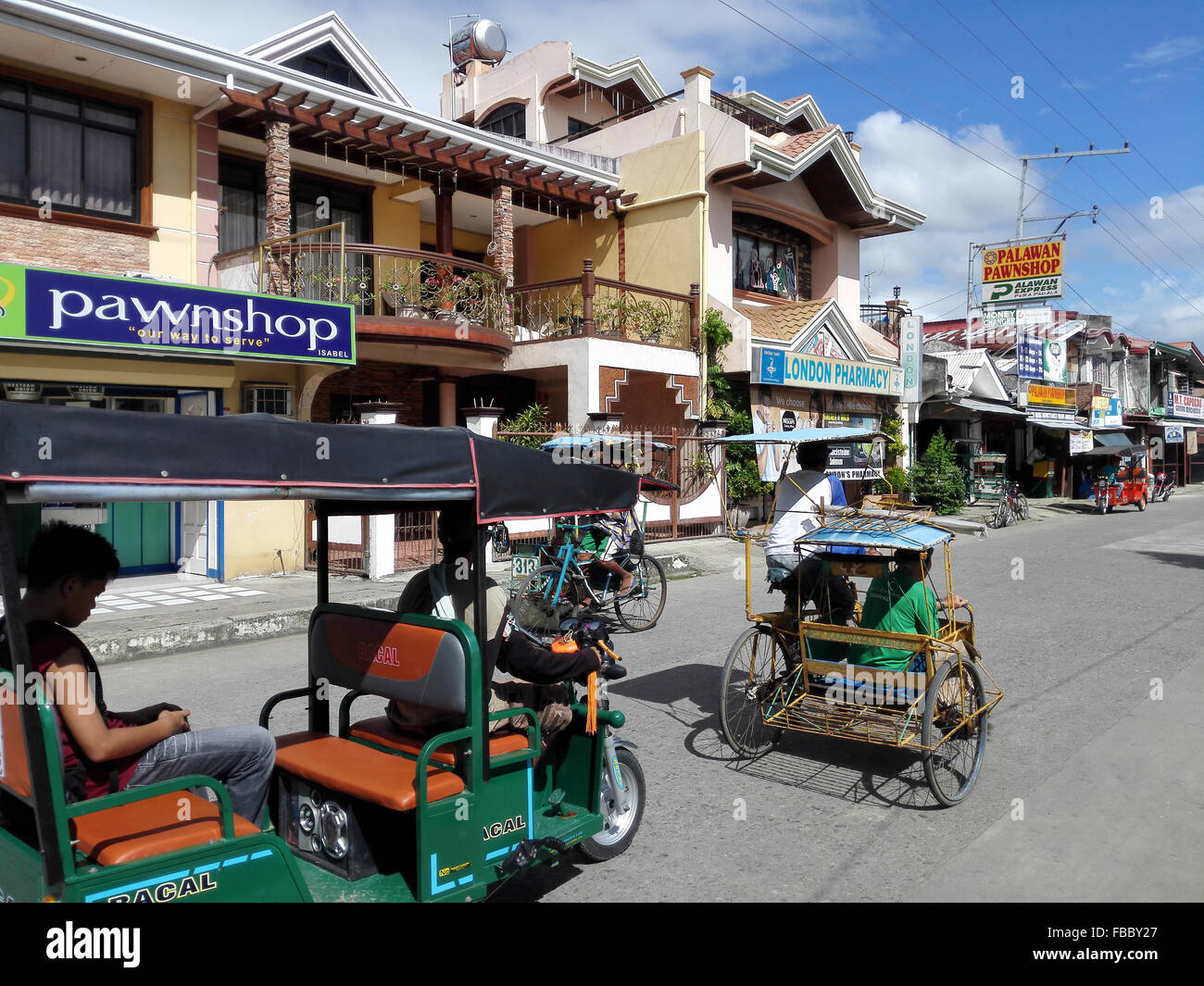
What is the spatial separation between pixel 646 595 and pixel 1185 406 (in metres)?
45.4

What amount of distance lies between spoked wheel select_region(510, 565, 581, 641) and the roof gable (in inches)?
402

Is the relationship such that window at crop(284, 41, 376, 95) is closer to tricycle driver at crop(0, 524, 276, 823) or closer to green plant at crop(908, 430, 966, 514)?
tricycle driver at crop(0, 524, 276, 823)

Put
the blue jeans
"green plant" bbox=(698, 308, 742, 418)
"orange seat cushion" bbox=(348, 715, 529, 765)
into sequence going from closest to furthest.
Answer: the blue jeans < "orange seat cushion" bbox=(348, 715, 529, 765) < "green plant" bbox=(698, 308, 742, 418)

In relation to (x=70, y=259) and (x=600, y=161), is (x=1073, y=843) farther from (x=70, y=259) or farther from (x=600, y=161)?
(x=600, y=161)

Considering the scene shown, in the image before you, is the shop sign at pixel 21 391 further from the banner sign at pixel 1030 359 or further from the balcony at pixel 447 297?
the banner sign at pixel 1030 359

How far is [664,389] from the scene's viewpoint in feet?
66.0


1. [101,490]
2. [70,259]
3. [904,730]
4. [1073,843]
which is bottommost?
[1073,843]

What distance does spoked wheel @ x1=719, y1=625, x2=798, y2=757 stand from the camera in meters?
5.99

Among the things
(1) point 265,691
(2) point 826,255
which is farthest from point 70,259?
(2) point 826,255

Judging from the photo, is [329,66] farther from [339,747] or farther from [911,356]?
[911,356]

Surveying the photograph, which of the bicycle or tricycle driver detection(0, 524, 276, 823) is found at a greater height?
tricycle driver detection(0, 524, 276, 823)

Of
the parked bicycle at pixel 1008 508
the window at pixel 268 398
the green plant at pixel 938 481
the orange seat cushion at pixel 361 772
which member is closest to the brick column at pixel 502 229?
the window at pixel 268 398

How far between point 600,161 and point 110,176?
1043 centimetres

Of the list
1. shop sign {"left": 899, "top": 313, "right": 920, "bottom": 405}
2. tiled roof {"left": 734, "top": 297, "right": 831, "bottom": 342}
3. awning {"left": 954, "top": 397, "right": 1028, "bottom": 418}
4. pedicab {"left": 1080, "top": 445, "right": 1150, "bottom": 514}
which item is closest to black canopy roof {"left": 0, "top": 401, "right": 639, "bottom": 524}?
tiled roof {"left": 734, "top": 297, "right": 831, "bottom": 342}
